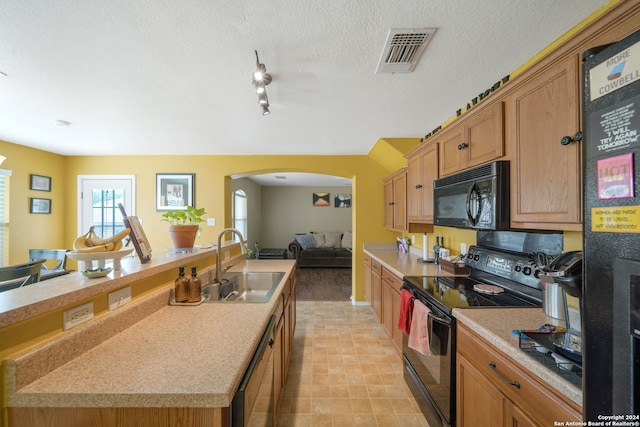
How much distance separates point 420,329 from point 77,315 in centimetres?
173

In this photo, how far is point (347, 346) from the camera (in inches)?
107

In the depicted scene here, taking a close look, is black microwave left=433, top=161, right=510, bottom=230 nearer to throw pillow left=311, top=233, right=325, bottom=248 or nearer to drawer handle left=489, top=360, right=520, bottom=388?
drawer handle left=489, top=360, right=520, bottom=388

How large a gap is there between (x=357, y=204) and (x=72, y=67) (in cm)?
336

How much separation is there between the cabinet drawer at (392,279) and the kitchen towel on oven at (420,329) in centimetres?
56

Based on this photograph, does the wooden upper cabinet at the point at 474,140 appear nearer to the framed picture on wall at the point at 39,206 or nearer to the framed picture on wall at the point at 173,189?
the framed picture on wall at the point at 173,189

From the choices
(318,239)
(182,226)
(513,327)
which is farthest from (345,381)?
(318,239)

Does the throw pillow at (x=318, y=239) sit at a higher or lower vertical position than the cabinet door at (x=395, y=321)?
higher

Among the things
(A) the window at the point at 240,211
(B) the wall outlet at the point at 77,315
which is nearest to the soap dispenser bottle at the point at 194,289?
(B) the wall outlet at the point at 77,315

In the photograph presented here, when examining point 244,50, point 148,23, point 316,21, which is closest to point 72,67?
point 148,23

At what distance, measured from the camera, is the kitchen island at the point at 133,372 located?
2.25ft

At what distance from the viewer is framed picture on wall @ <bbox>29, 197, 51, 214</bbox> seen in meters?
3.50

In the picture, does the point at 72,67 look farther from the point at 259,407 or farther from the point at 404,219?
the point at 404,219

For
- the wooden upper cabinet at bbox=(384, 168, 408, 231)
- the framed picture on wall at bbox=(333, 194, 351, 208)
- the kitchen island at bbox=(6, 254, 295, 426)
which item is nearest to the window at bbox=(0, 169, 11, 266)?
the kitchen island at bbox=(6, 254, 295, 426)

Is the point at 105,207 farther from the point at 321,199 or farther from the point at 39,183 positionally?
the point at 321,199
